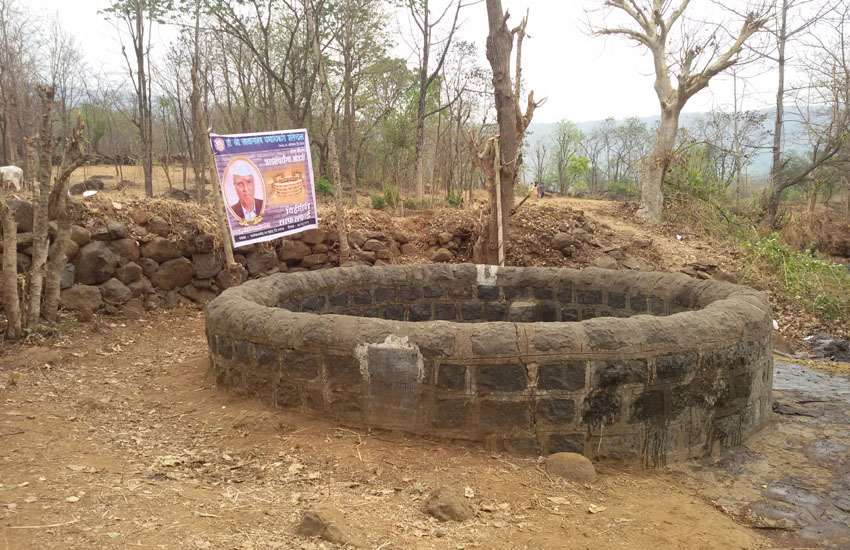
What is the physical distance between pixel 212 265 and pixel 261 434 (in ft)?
16.0

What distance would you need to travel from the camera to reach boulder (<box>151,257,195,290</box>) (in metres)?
7.52

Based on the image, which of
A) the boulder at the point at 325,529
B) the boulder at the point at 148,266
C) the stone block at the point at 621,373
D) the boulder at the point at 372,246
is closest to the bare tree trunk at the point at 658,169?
the boulder at the point at 372,246

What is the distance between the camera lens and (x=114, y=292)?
22.8 ft

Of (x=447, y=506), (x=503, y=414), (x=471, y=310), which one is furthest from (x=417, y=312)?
(x=447, y=506)

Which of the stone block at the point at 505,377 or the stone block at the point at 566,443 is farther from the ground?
the stone block at the point at 505,377

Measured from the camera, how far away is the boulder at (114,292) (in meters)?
6.88

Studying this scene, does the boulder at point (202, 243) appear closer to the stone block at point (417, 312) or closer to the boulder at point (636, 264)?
the stone block at point (417, 312)

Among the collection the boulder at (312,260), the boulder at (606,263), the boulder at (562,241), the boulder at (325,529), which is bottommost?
the boulder at (325,529)

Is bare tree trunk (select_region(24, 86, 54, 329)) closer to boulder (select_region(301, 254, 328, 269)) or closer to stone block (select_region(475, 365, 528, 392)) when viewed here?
boulder (select_region(301, 254, 328, 269))

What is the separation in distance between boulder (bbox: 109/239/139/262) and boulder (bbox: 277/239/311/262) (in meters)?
2.09

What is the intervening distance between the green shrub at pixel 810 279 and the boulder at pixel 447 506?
8384mm

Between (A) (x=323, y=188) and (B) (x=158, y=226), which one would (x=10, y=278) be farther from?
(A) (x=323, y=188)

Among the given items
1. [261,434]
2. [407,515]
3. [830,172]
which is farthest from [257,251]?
[830,172]

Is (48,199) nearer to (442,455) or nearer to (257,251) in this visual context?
(257,251)
